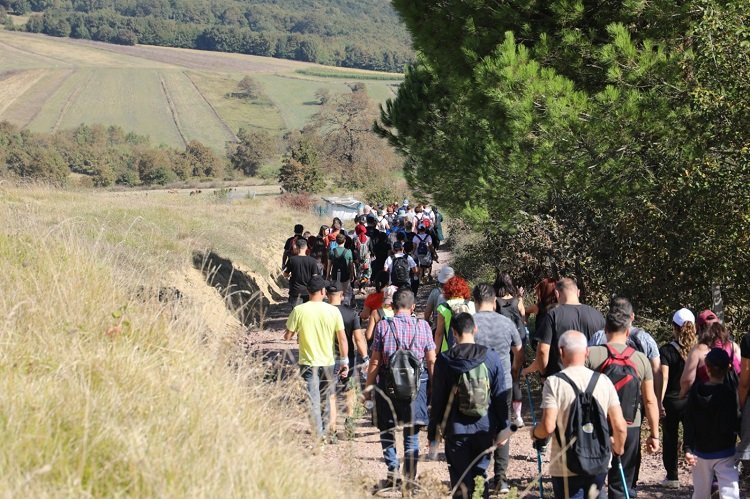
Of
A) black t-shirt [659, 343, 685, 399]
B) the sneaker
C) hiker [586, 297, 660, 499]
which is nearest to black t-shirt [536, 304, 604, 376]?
black t-shirt [659, 343, 685, 399]

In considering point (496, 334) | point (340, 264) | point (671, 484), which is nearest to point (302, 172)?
point (340, 264)

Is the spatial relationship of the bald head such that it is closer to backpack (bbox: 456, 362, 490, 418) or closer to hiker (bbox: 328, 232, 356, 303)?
backpack (bbox: 456, 362, 490, 418)

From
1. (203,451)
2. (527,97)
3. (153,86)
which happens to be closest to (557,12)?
(527,97)

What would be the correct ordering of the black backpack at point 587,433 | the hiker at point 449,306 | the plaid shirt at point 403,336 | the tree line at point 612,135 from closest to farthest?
the black backpack at point 587,433
the plaid shirt at point 403,336
the hiker at point 449,306
the tree line at point 612,135

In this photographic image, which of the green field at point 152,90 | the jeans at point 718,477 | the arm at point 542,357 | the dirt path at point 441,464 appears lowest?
the green field at point 152,90

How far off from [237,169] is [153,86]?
48381mm

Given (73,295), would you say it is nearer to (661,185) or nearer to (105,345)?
(105,345)

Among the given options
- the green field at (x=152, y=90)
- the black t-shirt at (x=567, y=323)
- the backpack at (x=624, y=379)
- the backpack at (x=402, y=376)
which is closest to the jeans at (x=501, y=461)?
the black t-shirt at (x=567, y=323)

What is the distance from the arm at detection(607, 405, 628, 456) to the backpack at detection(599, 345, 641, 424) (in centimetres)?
52

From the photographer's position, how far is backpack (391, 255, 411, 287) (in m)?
13.7

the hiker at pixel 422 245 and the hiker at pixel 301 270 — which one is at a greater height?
the hiker at pixel 301 270

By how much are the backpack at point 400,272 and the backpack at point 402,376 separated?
238 inches

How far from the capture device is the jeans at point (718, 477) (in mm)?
6754

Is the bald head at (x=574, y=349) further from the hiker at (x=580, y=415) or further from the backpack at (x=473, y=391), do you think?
the backpack at (x=473, y=391)
